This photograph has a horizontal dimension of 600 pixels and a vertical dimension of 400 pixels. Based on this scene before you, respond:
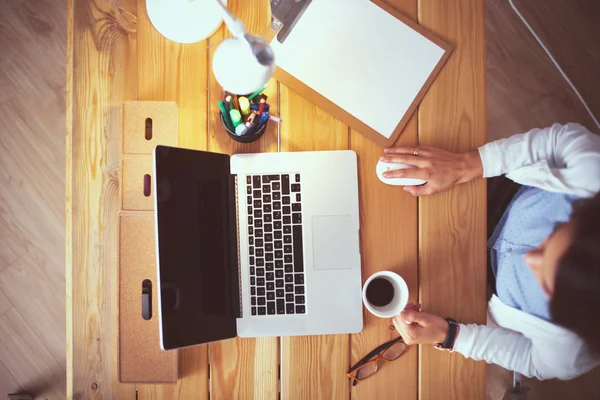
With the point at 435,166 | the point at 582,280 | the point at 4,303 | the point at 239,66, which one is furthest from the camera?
the point at 4,303

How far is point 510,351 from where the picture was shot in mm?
958

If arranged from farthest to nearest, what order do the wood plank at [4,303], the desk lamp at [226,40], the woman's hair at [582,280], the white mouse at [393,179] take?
1. the wood plank at [4,303]
2. the white mouse at [393,179]
3. the woman's hair at [582,280]
4. the desk lamp at [226,40]

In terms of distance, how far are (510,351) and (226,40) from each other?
0.92m

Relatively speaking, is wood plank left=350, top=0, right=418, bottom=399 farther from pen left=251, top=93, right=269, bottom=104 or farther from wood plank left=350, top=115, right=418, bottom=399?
pen left=251, top=93, right=269, bottom=104

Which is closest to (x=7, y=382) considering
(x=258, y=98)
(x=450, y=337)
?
(x=258, y=98)

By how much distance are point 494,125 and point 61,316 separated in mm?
1864

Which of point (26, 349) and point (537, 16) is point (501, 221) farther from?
point (26, 349)

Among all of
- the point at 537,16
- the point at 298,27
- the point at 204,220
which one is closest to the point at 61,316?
the point at 204,220

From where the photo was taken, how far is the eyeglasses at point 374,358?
971 millimetres

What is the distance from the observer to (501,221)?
109 centimetres

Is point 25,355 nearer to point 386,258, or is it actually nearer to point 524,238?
point 386,258

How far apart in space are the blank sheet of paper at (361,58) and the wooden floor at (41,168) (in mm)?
822

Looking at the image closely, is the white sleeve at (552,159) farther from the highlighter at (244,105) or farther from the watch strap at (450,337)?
the highlighter at (244,105)

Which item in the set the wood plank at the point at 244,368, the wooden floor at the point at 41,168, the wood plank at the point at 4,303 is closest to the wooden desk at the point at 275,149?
the wood plank at the point at 244,368
